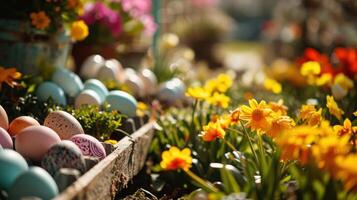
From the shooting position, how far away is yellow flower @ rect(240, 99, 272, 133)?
3393 mm

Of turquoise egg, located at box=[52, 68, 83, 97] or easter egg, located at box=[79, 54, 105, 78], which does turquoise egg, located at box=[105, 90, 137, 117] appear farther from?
easter egg, located at box=[79, 54, 105, 78]

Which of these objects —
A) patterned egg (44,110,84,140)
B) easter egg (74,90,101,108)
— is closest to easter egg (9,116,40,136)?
patterned egg (44,110,84,140)

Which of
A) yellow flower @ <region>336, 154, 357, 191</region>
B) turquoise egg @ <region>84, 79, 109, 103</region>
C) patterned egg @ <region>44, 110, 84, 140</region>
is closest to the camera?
yellow flower @ <region>336, 154, 357, 191</region>

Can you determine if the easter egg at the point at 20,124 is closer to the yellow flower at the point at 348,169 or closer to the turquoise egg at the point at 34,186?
the turquoise egg at the point at 34,186

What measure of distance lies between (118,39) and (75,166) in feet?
11.9

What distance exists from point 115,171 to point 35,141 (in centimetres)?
43

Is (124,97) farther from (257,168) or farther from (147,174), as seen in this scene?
(257,168)

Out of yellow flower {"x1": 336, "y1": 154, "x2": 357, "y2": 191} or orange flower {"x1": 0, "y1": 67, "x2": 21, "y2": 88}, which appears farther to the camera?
orange flower {"x1": 0, "y1": 67, "x2": 21, "y2": 88}

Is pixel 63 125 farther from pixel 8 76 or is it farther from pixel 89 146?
pixel 8 76

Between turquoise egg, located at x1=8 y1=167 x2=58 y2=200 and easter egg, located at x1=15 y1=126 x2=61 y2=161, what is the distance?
48 cm

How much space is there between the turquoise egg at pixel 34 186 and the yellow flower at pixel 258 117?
41.8 inches

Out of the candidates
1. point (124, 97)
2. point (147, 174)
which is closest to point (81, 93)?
point (124, 97)

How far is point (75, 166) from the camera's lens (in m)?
3.15

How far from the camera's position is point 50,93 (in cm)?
453
